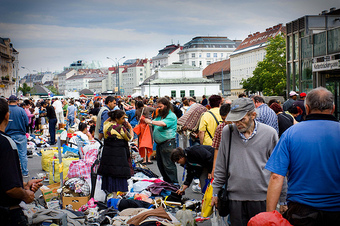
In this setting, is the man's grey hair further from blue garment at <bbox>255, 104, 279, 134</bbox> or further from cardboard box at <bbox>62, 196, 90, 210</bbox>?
cardboard box at <bbox>62, 196, 90, 210</bbox>

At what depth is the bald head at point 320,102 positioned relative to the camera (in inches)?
147

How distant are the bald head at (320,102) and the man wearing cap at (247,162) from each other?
38.0 inches

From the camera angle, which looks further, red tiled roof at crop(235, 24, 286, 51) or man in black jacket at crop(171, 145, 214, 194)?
red tiled roof at crop(235, 24, 286, 51)

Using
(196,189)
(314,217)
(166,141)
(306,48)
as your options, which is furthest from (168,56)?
(314,217)

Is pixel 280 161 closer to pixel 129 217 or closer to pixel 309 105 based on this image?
pixel 309 105

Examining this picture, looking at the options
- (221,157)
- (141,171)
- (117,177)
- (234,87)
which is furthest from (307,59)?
(234,87)

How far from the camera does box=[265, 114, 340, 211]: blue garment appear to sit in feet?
11.7

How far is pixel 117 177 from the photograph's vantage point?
851 cm

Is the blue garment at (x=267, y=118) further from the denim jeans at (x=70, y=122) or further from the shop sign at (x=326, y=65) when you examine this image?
the denim jeans at (x=70, y=122)

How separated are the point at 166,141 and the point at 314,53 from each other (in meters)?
23.1

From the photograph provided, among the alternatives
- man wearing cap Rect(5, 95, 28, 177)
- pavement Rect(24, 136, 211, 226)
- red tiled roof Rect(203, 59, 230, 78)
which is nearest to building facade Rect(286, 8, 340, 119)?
pavement Rect(24, 136, 211, 226)

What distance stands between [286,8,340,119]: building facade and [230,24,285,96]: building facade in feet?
215

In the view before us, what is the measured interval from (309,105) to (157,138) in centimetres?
624

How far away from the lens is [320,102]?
12.2ft
